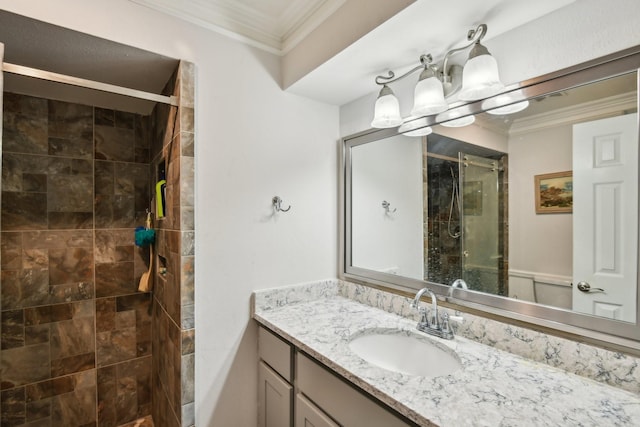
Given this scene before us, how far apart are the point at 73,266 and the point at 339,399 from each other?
190 cm

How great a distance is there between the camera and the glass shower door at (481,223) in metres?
1.24

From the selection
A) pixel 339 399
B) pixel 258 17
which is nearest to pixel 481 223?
pixel 339 399

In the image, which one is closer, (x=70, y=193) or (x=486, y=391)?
(x=486, y=391)

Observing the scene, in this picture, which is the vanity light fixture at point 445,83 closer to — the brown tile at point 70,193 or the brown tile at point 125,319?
the brown tile at point 70,193

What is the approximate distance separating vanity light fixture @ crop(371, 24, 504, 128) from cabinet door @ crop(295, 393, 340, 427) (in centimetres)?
131

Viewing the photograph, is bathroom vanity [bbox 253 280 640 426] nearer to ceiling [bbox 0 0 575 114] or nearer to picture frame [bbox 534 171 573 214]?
picture frame [bbox 534 171 573 214]

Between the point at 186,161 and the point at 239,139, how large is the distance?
30cm

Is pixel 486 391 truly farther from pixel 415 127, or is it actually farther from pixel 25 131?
pixel 25 131

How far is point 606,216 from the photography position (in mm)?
951

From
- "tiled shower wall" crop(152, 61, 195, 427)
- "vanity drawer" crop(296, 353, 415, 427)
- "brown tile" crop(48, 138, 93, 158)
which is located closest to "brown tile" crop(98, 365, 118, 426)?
"tiled shower wall" crop(152, 61, 195, 427)

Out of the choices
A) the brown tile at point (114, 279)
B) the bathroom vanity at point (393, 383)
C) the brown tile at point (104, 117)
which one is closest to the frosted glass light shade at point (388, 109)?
the bathroom vanity at point (393, 383)

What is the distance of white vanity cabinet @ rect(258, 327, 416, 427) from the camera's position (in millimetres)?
966

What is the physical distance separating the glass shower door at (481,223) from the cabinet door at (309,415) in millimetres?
814

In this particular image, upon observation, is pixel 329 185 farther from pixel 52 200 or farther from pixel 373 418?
pixel 52 200
